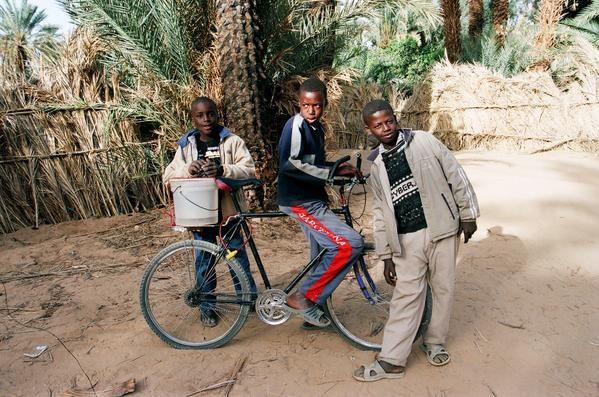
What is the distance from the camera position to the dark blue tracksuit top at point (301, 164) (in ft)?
8.43

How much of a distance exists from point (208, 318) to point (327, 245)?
111cm

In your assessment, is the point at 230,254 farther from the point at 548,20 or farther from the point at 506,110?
the point at 548,20

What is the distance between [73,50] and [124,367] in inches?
180

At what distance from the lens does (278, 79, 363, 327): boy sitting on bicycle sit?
102 inches

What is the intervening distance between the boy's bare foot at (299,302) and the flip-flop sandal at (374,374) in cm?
49

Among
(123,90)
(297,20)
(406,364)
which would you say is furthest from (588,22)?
(406,364)

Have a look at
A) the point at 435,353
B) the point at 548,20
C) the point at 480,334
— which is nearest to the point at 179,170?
the point at 435,353

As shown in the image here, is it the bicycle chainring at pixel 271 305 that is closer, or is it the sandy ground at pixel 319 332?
the sandy ground at pixel 319 332

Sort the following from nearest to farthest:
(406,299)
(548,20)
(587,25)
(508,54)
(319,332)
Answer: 1. (406,299)
2. (319,332)
3. (548,20)
4. (587,25)
5. (508,54)

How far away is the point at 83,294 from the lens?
3.72 meters

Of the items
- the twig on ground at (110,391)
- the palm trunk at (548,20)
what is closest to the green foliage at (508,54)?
the palm trunk at (548,20)

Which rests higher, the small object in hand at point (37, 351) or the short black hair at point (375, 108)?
the short black hair at point (375, 108)

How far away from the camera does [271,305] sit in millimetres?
2781

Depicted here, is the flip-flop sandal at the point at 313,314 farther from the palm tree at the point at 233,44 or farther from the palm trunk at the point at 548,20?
the palm trunk at the point at 548,20
